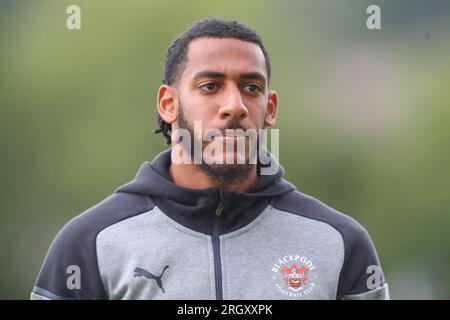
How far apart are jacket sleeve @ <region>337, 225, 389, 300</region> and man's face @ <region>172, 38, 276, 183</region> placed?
609 millimetres

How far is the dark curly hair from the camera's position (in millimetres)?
4105

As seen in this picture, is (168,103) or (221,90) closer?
(221,90)

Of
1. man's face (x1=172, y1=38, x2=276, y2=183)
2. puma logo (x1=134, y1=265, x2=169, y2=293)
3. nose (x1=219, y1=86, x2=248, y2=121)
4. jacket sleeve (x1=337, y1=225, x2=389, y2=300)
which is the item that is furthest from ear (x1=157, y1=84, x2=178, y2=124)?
jacket sleeve (x1=337, y1=225, x2=389, y2=300)

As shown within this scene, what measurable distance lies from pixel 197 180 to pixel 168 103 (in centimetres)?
44

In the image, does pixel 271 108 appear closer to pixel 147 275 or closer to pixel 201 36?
pixel 201 36

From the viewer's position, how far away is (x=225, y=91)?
3973mm

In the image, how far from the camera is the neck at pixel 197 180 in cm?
409

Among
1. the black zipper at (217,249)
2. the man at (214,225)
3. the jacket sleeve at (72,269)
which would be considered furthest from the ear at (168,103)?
the jacket sleeve at (72,269)

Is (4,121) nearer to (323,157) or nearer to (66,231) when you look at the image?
(323,157)

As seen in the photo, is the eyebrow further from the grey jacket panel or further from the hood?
the grey jacket panel

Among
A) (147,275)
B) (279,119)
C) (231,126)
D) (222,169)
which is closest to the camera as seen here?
(147,275)

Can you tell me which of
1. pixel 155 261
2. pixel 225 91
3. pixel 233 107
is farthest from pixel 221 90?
pixel 155 261

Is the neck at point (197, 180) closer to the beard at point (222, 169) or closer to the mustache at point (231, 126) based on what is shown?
the beard at point (222, 169)
